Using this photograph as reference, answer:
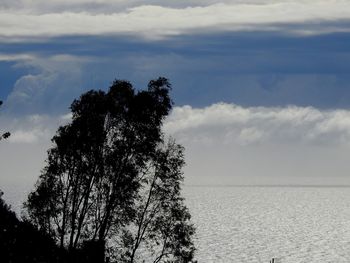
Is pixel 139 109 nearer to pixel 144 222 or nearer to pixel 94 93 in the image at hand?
pixel 94 93

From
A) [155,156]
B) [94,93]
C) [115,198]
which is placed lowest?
[115,198]

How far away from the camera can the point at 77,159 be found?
65.3 metres

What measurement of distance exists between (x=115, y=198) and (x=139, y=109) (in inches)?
326

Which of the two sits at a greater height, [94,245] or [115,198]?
[115,198]

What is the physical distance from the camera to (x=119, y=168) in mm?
63562

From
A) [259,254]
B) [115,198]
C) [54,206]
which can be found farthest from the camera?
[259,254]

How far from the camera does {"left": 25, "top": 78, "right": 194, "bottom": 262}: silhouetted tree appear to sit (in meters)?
63.3

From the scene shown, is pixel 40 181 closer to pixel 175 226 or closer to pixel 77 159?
pixel 77 159

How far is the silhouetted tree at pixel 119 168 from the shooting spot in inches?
2494

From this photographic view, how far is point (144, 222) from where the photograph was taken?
2613 inches

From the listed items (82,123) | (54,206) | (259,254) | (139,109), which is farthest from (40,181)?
(259,254)

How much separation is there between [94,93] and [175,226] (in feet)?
47.2

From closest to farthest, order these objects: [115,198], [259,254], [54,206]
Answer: [115,198] < [54,206] < [259,254]

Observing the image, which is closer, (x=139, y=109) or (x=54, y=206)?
(x=139, y=109)
